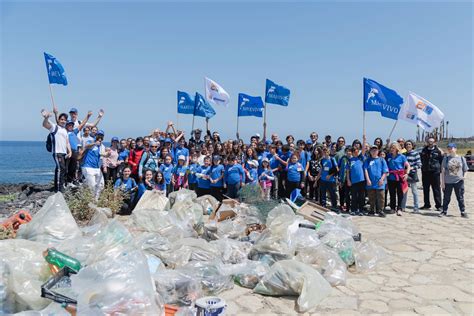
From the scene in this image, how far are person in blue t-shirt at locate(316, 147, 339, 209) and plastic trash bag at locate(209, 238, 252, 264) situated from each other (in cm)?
434

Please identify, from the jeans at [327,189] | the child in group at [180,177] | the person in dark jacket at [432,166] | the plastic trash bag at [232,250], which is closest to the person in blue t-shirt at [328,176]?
the jeans at [327,189]

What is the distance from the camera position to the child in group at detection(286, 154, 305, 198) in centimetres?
920

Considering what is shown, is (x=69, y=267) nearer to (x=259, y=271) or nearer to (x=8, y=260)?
(x=8, y=260)

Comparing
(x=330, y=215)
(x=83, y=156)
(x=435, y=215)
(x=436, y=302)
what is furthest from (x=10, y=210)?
(x=435, y=215)

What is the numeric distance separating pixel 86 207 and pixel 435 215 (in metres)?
7.86

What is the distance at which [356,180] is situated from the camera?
345 inches

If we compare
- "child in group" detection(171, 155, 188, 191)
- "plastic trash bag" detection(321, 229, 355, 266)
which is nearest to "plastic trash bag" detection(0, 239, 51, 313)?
"plastic trash bag" detection(321, 229, 355, 266)

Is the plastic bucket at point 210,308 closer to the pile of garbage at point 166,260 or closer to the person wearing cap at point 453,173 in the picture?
the pile of garbage at point 166,260

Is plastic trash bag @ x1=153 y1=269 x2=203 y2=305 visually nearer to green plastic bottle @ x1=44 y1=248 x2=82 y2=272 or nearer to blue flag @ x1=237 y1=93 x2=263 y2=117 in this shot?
green plastic bottle @ x1=44 y1=248 x2=82 y2=272

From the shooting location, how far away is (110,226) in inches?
181

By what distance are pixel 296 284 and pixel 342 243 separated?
1494 mm

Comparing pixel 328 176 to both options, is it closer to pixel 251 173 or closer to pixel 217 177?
pixel 251 173

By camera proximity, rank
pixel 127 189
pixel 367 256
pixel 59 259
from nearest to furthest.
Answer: pixel 59 259
pixel 367 256
pixel 127 189

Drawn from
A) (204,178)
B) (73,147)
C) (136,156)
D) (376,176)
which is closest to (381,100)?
(376,176)
